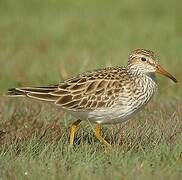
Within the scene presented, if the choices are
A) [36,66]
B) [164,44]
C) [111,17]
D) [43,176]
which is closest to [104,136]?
Result: [43,176]

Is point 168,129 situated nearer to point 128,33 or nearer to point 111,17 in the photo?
point 128,33

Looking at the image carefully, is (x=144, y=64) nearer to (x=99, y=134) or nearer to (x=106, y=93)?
(x=106, y=93)

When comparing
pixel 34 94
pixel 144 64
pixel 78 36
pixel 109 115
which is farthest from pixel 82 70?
pixel 78 36

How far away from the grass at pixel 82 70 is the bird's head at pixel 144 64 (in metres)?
0.58

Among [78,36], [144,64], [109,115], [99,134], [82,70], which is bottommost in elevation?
[99,134]

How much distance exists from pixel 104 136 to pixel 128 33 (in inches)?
302

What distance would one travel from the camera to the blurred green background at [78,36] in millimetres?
12680

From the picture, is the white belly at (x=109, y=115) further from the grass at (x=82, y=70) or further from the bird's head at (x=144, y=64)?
the bird's head at (x=144, y=64)

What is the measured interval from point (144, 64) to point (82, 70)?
10.1 feet

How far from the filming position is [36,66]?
1320cm

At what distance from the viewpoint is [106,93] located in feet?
26.5

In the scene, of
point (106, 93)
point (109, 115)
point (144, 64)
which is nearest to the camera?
point (109, 115)

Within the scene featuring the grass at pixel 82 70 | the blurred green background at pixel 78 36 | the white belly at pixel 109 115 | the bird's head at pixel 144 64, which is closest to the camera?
the grass at pixel 82 70

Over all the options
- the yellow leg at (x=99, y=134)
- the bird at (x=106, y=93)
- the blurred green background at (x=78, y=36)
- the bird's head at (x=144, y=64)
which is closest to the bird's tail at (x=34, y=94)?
the bird at (x=106, y=93)
